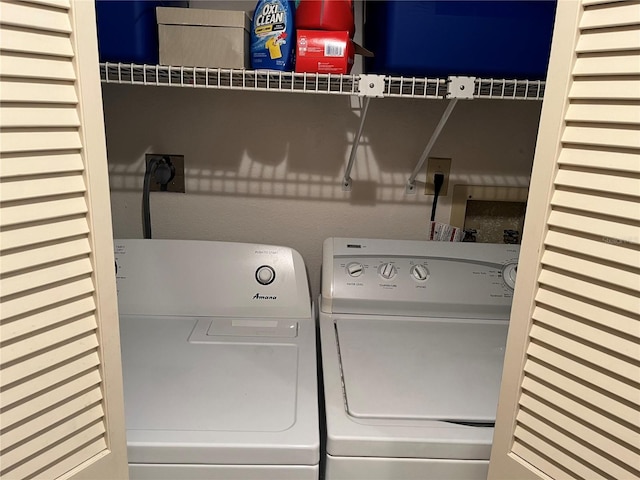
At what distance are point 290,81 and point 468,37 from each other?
45 cm

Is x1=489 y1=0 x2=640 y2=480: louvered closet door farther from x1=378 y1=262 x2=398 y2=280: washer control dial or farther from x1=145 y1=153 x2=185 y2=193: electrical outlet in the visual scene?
x1=145 y1=153 x2=185 y2=193: electrical outlet

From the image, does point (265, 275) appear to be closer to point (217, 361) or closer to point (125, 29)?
point (217, 361)

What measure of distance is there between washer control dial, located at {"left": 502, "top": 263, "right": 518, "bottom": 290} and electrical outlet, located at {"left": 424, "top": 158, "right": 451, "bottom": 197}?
35cm

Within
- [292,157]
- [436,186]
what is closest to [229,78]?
[292,157]

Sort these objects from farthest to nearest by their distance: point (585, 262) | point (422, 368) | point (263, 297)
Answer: point (263, 297) < point (422, 368) < point (585, 262)

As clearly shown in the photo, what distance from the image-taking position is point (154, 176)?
1.60 m

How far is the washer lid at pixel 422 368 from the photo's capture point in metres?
0.96

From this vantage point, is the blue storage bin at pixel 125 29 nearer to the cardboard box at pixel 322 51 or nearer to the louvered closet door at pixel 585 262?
the cardboard box at pixel 322 51

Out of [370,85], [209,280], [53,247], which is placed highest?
[370,85]

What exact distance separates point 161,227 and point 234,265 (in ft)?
1.36

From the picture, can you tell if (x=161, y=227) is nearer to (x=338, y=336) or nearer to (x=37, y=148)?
(x=338, y=336)

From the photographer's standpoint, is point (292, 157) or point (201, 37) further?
point (292, 157)

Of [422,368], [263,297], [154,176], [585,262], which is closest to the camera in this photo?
[585,262]

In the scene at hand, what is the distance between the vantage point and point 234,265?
141 cm
